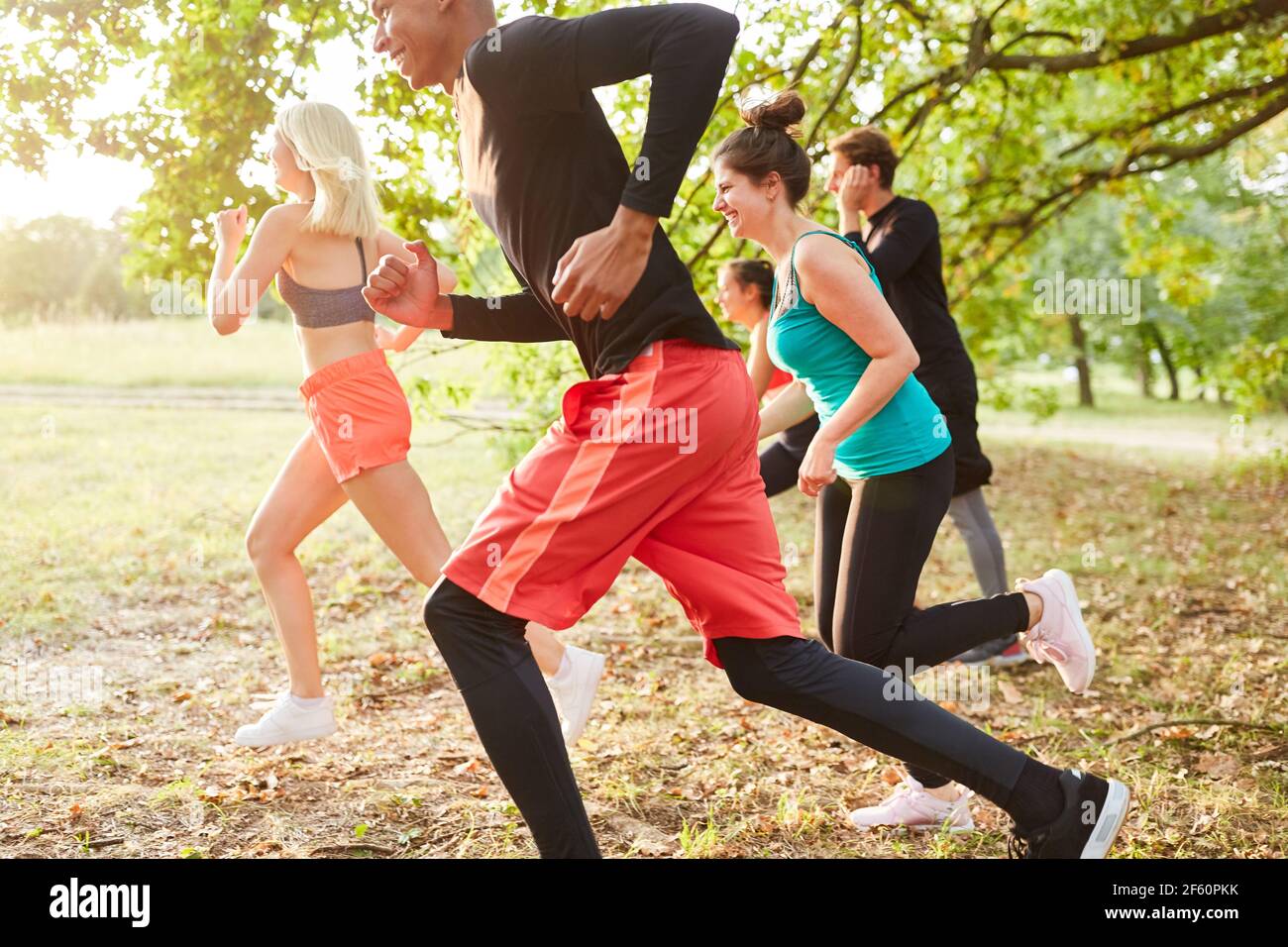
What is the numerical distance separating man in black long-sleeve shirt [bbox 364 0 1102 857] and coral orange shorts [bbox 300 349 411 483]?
1112 mm

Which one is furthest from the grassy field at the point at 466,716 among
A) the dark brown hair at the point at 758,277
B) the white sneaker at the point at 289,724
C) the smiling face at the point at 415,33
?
the smiling face at the point at 415,33

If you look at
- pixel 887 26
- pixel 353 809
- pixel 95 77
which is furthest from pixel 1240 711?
pixel 95 77

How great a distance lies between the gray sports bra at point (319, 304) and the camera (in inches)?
143

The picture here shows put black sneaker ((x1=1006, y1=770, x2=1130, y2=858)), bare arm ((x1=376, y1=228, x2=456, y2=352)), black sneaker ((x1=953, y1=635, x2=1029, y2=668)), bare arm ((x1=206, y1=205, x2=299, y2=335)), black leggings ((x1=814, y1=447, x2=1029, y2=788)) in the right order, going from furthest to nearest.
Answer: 1. black sneaker ((x1=953, y1=635, x2=1029, y2=668))
2. bare arm ((x1=376, y1=228, x2=456, y2=352))
3. bare arm ((x1=206, y1=205, x2=299, y2=335))
4. black leggings ((x1=814, y1=447, x2=1029, y2=788))
5. black sneaker ((x1=1006, y1=770, x2=1130, y2=858))

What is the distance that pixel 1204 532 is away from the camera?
9898mm

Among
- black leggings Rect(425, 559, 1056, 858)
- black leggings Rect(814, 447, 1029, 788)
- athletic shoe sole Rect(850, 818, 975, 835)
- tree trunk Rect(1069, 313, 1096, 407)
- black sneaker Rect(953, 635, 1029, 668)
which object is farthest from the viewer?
tree trunk Rect(1069, 313, 1096, 407)

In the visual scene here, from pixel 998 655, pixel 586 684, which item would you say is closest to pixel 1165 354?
pixel 998 655

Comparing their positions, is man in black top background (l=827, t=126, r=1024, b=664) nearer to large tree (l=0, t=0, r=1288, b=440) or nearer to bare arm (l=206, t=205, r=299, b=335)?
large tree (l=0, t=0, r=1288, b=440)

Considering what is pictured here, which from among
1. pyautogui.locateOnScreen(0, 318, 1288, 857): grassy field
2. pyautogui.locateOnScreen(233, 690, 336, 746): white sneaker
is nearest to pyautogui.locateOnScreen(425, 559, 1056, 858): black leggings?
pyautogui.locateOnScreen(0, 318, 1288, 857): grassy field

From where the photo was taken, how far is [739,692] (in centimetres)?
252

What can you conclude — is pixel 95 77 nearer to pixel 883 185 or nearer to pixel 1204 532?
pixel 883 185

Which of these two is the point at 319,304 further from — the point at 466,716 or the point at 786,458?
the point at 786,458

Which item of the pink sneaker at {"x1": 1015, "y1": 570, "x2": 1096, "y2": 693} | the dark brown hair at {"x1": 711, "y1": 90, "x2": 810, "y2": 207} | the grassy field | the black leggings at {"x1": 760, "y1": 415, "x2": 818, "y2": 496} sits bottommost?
the grassy field

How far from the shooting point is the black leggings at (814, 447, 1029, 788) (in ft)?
10.5
